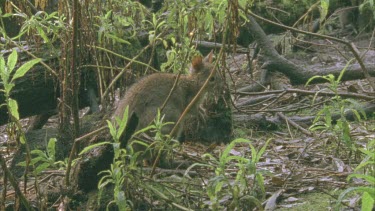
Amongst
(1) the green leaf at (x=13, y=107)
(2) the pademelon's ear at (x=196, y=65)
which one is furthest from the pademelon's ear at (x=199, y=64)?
(1) the green leaf at (x=13, y=107)

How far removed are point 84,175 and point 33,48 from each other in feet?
6.83

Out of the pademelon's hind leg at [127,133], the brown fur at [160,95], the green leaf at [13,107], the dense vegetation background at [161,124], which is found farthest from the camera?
the brown fur at [160,95]

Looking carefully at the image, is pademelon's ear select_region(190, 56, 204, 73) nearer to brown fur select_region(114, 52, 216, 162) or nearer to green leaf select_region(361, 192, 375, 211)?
brown fur select_region(114, 52, 216, 162)

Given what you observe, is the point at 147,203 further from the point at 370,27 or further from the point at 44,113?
the point at 370,27

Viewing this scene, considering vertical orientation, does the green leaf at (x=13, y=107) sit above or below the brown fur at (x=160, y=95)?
above

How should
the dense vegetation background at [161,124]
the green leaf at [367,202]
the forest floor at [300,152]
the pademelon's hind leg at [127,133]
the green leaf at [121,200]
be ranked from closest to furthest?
the green leaf at [367,202], the green leaf at [121,200], the dense vegetation background at [161,124], the pademelon's hind leg at [127,133], the forest floor at [300,152]

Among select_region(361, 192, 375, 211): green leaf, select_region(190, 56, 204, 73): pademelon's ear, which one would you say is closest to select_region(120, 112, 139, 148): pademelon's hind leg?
select_region(361, 192, 375, 211): green leaf

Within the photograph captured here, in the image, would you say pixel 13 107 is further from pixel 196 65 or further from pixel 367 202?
pixel 196 65

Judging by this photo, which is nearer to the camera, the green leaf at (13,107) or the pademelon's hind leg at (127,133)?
the green leaf at (13,107)

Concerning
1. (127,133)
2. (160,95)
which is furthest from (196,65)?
(127,133)

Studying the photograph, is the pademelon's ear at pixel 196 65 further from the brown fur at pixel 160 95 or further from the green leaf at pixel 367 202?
the green leaf at pixel 367 202

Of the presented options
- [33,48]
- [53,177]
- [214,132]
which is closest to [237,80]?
[214,132]

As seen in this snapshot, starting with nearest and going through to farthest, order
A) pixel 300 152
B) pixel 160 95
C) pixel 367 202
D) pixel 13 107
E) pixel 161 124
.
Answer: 1. pixel 367 202
2. pixel 13 107
3. pixel 161 124
4. pixel 300 152
5. pixel 160 95

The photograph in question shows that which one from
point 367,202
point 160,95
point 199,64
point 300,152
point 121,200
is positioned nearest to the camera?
point 367,202
